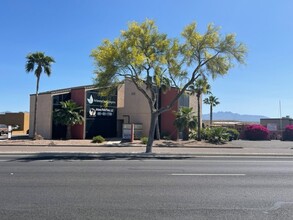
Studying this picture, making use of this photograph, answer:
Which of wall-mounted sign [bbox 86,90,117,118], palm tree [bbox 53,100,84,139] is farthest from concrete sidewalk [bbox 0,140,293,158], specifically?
wall-mounted sign [bbox 86,90,117,118]

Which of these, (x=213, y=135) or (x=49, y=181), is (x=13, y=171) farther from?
(x=213, y=135)

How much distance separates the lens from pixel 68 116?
128ft

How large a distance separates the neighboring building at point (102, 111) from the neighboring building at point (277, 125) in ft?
51.3

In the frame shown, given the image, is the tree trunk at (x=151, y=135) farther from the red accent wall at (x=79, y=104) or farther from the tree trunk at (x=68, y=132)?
the red accent wall at (x=79, y=104)

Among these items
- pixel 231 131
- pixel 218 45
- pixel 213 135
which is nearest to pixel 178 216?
pixel 218 45

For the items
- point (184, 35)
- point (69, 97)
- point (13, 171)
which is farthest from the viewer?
point (69, 97)

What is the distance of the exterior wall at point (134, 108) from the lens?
4416 cm

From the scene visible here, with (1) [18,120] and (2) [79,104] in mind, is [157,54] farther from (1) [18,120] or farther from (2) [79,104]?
(1) [18,120]

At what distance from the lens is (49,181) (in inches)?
430

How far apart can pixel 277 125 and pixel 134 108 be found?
2925 centimetres

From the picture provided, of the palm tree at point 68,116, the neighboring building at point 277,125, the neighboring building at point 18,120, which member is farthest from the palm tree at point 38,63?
the neighboring building at point 277,125

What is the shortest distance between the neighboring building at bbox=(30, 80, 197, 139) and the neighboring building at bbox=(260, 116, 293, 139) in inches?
616

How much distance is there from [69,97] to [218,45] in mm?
22380

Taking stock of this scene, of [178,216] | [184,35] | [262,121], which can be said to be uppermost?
[184,35]
